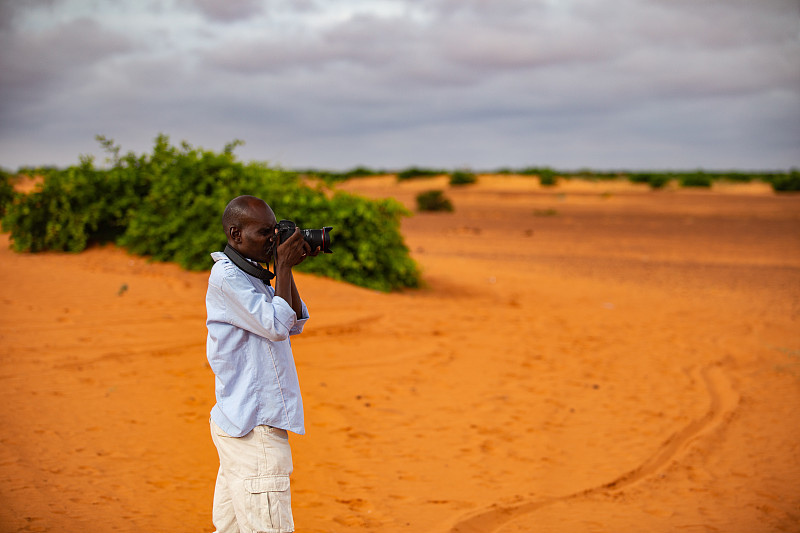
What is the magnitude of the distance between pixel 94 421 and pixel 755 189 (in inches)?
2102

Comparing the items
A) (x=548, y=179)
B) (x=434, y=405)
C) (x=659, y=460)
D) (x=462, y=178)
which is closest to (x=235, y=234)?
(x=434, y=405)

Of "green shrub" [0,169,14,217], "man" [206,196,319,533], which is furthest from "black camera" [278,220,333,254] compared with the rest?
"green shrub" [0,169,14,217]

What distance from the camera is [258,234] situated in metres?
2.72

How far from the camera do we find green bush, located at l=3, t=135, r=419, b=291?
439 inches

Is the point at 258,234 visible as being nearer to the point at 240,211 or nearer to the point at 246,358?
the point at 240,211

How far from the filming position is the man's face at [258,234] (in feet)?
8.89

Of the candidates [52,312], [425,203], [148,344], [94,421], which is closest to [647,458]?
[94,421]

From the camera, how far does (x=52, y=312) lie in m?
8.13

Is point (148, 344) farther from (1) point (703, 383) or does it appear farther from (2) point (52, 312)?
(1) point (703, 383)

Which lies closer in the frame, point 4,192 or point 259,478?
point 259,478

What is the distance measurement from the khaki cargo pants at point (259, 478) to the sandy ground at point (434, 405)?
143 centimetres

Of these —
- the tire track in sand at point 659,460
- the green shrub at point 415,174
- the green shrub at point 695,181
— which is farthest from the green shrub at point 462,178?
the tire track in sand at point 659,460

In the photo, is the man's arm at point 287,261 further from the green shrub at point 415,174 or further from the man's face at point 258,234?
the green shrub at point 415,174

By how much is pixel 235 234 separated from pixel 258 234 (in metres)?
0.10
